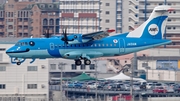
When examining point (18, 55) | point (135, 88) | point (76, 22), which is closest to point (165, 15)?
point (18, 55)

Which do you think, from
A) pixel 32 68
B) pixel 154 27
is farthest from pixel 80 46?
pixel 32 68

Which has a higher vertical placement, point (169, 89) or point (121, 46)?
point (121, 46)

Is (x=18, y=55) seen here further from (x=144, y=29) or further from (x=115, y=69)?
(x=115, y=69)

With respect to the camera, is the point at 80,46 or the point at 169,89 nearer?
the point at 80,46

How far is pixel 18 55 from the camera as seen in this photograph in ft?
248

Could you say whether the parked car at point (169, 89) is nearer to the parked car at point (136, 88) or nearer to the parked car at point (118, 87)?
the parked car at point (136, 88)

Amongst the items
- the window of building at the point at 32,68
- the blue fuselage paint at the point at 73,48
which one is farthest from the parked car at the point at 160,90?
the blue fuselage paint at the point at 73,48

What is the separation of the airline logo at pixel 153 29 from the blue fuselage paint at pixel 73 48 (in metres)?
2.92

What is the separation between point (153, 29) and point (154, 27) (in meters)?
0.34

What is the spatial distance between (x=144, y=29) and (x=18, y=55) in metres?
13.1

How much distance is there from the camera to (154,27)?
80750 mm

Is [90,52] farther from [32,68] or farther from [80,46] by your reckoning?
[32,68]

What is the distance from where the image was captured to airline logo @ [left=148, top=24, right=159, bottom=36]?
8004cm

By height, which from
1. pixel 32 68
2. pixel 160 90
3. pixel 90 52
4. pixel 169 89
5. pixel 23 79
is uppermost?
pixel 90 52
